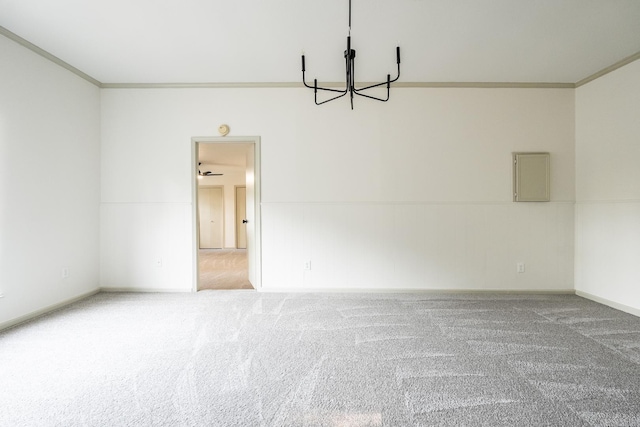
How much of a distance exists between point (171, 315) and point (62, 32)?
2.90 metres

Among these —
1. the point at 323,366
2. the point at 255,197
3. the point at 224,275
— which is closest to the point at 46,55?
the point at 255,197

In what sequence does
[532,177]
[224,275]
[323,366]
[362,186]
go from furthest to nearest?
[224,275] → [362,186] → [532,177] → [323,366]

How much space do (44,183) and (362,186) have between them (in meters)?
3.54

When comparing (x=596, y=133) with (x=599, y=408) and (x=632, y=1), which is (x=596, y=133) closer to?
(x=632, y=1)

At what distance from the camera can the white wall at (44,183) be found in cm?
302

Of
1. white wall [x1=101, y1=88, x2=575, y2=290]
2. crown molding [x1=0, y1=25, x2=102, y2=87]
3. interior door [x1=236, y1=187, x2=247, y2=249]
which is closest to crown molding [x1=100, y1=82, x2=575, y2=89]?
white wall [x1=101, y1=88, x2=575, y2=290]

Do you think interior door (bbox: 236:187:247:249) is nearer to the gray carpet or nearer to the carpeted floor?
the carpeted floor

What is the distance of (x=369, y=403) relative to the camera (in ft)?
5.89

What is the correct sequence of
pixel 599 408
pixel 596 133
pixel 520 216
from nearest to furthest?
pixel 599 408, pixel 596 133, pixel 520 216

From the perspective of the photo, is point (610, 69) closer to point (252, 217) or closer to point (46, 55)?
point (252, 217)

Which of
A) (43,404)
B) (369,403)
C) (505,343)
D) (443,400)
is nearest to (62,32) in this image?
(43,404)

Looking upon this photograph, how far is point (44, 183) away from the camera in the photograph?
3.39 m

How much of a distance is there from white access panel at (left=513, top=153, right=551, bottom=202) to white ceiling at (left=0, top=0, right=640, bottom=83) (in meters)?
0.97

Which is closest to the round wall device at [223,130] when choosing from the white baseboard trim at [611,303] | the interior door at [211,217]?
the white baseboard trim at [611,303]
